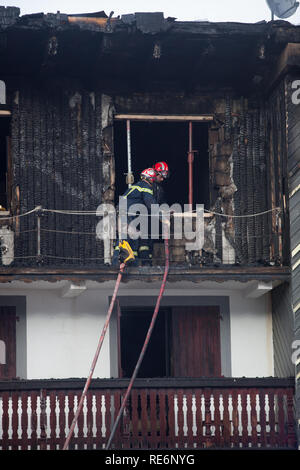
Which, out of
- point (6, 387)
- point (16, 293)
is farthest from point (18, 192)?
point (6, 387)

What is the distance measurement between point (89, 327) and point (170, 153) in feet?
19.7

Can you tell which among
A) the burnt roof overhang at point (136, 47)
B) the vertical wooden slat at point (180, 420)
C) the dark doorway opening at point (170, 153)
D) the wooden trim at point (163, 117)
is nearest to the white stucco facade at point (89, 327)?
the vertical wooden slat at point (180, 420)

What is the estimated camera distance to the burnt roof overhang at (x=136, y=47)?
2392 centimetres

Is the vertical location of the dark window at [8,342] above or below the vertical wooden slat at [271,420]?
above

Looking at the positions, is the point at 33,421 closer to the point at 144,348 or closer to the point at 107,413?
the point at 107,413

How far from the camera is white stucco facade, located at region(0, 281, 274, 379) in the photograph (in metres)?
24.6

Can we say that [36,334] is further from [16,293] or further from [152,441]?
[152,441]

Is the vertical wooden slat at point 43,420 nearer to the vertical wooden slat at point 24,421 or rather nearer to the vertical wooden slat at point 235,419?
the vertical wooden slat at point 24,421

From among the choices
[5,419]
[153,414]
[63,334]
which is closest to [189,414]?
[153,414]

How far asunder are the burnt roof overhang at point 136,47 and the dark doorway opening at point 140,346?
4.94 meters

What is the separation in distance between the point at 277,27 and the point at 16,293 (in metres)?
6.67

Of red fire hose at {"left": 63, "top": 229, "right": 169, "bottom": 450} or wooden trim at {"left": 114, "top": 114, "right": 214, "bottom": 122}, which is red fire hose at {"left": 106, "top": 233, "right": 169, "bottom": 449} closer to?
red fire hose at {"left": 63, "top": 229, "right": 169, "bottom": 450}

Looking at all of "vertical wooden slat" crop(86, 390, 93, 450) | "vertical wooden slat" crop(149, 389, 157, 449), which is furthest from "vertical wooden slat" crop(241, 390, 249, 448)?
"vertical wooden slat" crop(86, 390, 93, 450)

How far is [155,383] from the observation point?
23312 mm
